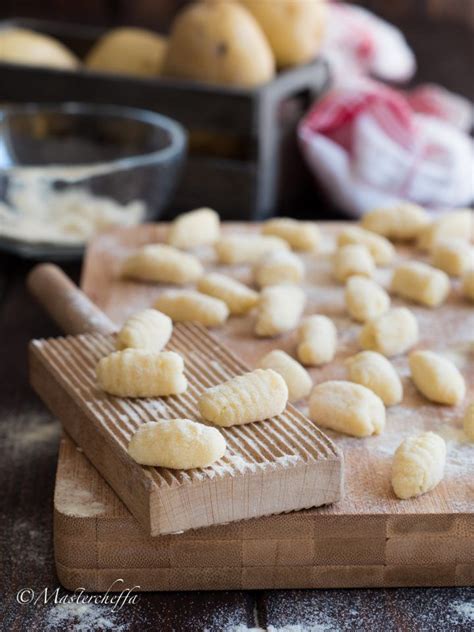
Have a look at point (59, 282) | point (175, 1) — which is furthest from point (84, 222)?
point (175, 1)

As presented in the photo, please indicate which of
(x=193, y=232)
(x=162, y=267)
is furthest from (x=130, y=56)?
(x=162, y=267)

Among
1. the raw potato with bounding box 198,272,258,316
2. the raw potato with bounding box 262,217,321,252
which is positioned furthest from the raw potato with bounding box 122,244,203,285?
the raw potato with bounding box 262,217,321,252

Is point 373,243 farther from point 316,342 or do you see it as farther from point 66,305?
point 66,305

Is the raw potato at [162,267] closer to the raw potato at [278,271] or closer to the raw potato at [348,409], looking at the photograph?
the raw potato at [278,271]

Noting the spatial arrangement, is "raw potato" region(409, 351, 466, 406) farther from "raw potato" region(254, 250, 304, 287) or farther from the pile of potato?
the pile of potato

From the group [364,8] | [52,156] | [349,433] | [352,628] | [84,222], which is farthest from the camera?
[364,8]

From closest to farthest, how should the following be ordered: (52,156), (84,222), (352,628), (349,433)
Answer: (352,628) < (349,433) < (84,222) < (52,156)

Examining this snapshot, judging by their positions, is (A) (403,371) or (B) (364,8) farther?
(B) (364,8)

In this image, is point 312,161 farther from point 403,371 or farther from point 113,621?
point 113,621
